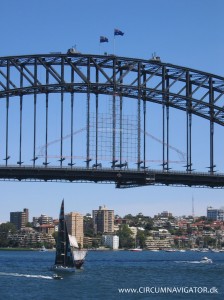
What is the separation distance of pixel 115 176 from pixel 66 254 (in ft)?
29.0

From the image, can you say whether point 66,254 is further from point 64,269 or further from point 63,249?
point 64,269

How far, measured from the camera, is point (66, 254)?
83.9m

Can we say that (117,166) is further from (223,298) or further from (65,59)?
(223,298)

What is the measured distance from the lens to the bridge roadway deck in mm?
79125

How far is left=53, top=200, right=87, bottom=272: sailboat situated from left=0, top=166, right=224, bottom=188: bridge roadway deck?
5.13 metres

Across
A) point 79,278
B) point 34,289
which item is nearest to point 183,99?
point 79,278

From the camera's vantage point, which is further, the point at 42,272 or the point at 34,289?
the point at 42,272

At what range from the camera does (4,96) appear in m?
85.4

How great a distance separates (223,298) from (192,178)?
1153 inches

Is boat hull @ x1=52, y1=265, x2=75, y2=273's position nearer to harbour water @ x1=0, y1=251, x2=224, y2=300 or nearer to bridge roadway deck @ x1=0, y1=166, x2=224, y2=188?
harbour water @ x1=0, y1=251, x2=224, y2=300

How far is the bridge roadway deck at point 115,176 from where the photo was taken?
79125 millimetres

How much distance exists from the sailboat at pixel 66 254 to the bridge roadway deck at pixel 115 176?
5132 millimetres

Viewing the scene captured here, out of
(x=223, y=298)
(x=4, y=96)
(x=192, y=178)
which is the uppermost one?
(x=4, y=96)

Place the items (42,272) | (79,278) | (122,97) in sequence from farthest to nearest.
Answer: (122,97)
(42,272)
(79,278)
